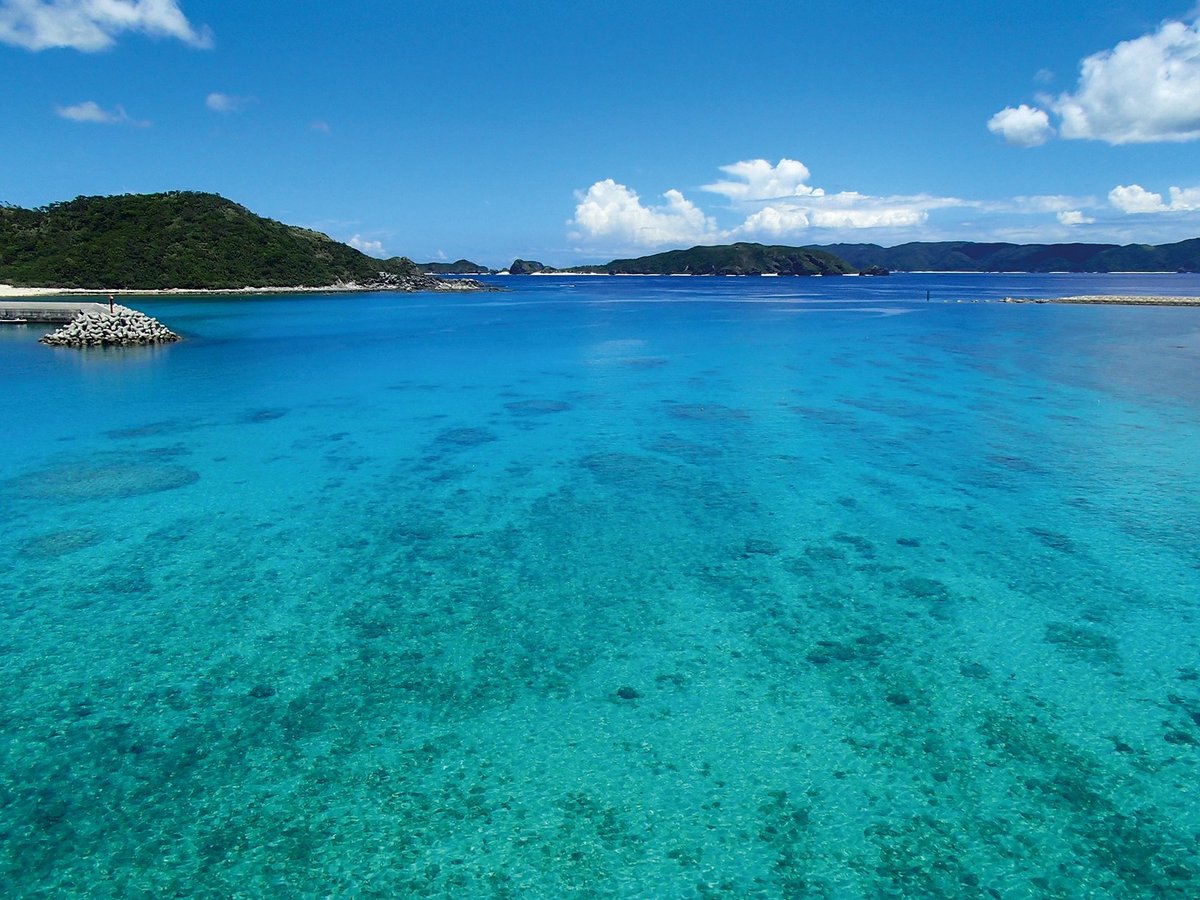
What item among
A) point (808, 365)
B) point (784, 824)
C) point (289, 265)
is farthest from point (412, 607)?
point (289, 265)

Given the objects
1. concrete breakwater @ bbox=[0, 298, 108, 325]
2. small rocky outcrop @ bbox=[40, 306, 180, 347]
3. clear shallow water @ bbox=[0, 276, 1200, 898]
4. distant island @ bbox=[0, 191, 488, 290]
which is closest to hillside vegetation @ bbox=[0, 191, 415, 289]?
distant island @ bbox=[0, 191, 488, 290]

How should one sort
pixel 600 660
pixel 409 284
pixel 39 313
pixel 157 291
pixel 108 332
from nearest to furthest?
1. pixel 600 660
2. pixel 108 332
3. pixel 39 313
4. pixel 157 291
5. pixel 409 284

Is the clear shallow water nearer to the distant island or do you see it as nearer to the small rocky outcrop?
the small rocky outcrop

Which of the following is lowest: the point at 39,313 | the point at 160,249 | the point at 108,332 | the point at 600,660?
the point at 600,660

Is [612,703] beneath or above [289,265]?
beneath

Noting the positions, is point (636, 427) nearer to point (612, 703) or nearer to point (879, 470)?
point (879, 470)

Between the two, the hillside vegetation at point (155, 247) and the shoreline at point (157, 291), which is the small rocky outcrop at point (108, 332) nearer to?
the shoreline at point (157, 291)

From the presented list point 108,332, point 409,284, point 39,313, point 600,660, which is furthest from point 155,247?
point 600,660

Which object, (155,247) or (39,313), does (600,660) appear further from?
(155,247)
